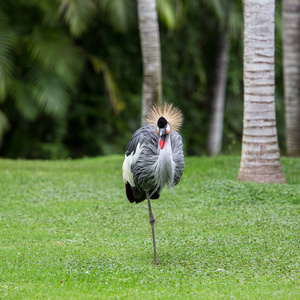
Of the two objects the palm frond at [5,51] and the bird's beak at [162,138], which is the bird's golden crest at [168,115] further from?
the palm frond at [5,51]

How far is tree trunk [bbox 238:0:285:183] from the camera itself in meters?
9.65

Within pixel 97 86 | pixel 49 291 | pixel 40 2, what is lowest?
pixel 49 291

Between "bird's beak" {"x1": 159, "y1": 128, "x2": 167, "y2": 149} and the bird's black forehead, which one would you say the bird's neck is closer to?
"bird's beak" {"x1": 159, "y1": 128, "x2": 167, "y2": 149}

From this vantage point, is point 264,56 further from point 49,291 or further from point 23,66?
point 23,66

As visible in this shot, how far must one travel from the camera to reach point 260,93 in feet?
31.7

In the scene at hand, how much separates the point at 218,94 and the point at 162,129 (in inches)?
524

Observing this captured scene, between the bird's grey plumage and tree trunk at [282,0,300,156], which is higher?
tree trunk at [282,0,300,156]

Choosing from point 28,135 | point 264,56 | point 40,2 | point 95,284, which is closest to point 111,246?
point 95,284

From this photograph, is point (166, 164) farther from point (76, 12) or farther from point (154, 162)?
point (76, 12)

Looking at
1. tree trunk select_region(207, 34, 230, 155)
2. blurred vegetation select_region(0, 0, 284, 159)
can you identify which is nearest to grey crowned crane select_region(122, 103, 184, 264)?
blurred vegetation select_region(0, 0, 284, 159)

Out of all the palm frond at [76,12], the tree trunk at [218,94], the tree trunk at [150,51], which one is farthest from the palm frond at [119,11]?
the tree trunk at [218,94]

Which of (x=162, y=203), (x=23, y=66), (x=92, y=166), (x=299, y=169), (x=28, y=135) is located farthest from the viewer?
(x=28, y=135)

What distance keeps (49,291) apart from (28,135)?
11.7 metres

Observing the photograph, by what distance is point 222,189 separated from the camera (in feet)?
31.1
